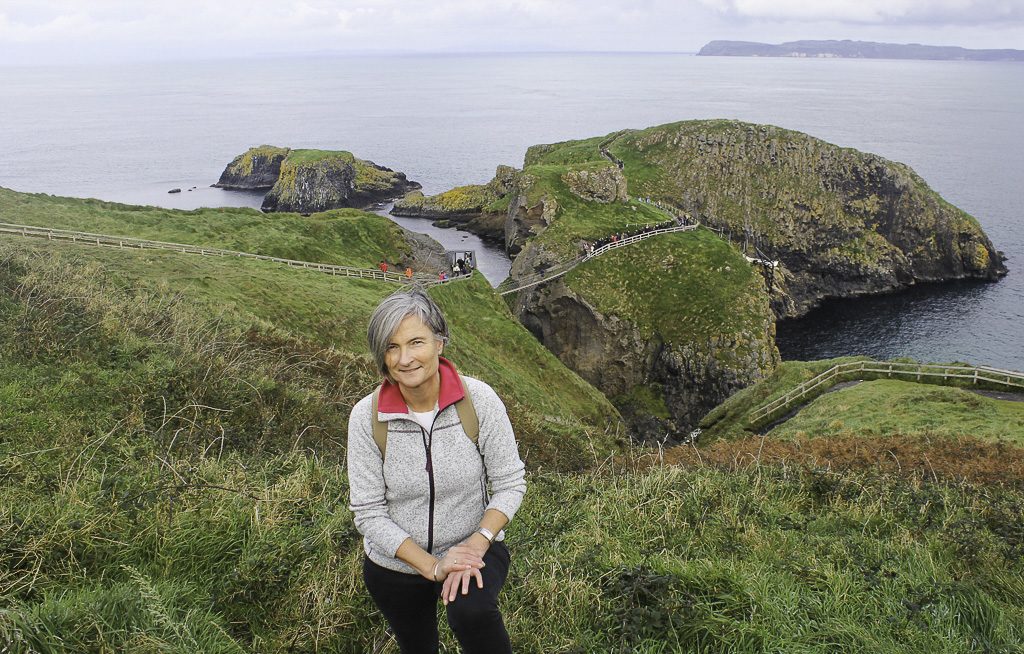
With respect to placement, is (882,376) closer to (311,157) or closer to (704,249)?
(704,249)

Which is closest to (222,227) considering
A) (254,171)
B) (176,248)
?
(176,248)

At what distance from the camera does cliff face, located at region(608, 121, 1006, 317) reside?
7162 centimetres

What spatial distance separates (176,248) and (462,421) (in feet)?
113

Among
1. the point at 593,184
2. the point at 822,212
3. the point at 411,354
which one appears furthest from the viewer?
the point at 822,212

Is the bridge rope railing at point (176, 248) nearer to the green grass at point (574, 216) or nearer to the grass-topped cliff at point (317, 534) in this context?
the green grass at point (574, 216)

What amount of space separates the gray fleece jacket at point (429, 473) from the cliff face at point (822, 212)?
69.2 metres

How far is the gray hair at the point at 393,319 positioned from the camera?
366 centimetres

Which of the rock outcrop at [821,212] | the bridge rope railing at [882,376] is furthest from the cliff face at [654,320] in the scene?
the rock outcrop at [821,212]

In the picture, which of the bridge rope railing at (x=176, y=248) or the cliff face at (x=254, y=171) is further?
the cliff face at (x=254, y=171)

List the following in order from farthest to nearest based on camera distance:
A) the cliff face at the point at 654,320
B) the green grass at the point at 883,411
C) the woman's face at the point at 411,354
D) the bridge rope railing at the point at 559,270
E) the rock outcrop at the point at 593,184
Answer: the rock outcrop at the point at 593,184, the bridge rope railing at the point at 559,270, the cliff face at the point at 654,320, the green grass at the point at 883,411, the woman's face at the point at 411,354

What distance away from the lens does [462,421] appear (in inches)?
146

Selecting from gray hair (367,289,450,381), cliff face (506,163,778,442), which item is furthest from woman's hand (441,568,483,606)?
cliff face (506,163,778,442)

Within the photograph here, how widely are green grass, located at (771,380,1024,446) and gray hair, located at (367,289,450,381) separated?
60.6 feet

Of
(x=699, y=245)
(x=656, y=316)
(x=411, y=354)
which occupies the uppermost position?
(x=411, y=354)
